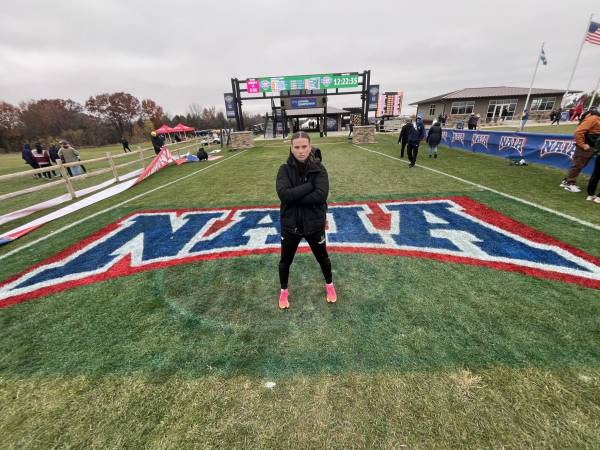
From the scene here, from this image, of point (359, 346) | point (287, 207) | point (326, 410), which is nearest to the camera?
point (326, 410)

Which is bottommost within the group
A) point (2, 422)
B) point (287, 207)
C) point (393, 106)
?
point (2, 422)

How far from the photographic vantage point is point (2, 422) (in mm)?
1991

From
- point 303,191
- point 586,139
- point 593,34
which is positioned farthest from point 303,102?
point 303,191

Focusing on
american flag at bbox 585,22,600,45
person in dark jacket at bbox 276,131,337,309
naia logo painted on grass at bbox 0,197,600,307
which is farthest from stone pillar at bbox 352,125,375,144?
person in dark jacket at bbox 276,131,337,309

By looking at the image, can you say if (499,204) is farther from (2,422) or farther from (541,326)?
(2,422)

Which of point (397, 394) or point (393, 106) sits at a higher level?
point (393, 106)

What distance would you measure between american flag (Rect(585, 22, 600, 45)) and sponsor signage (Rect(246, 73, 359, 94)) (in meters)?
15.0

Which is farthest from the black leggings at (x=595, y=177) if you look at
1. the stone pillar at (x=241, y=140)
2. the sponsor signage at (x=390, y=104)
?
the sponsor signage at (x=390, y=104)

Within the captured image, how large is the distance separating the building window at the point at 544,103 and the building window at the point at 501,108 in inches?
116

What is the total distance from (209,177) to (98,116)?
89851 mm

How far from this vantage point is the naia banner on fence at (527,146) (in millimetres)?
8602

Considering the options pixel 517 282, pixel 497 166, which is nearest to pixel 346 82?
pixel 497 166

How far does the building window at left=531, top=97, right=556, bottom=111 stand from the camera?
38269 millimetres

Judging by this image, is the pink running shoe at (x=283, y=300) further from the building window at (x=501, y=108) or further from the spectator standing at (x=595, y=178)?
Result: the building window at (x=501, y=108)
